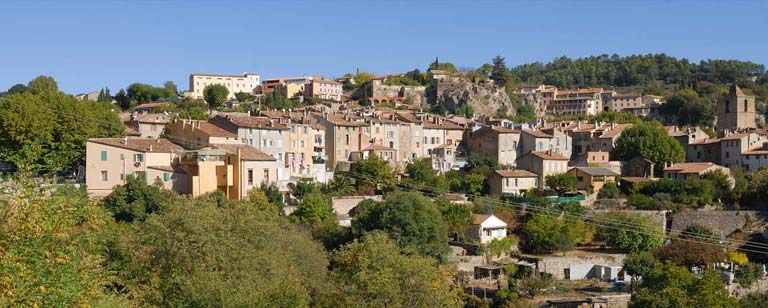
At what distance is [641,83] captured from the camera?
131 metres

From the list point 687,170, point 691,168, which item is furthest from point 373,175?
point 691,168

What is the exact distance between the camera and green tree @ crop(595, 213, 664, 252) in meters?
41.1

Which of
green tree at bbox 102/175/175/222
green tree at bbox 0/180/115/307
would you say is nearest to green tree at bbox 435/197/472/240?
green tree at bbox 102/175/175/222

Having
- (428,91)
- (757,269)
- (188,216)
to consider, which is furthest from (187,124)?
(428,91)

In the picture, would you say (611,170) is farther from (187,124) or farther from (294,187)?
(187,124)

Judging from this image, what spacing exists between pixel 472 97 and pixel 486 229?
4683 centimetres

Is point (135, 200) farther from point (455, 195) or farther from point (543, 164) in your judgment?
point (543, 164)

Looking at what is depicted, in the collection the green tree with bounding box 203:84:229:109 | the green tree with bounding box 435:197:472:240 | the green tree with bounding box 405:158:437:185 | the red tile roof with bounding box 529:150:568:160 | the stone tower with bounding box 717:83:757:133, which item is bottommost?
the green tree with bounding box 435:197:472:240

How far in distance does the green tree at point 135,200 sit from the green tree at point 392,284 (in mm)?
11688

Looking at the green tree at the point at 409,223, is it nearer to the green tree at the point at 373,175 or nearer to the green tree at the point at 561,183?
the green tree at the point at 373,175

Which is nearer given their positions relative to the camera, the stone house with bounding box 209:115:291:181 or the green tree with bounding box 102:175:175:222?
the green tree with bounding box 102:175:175:222

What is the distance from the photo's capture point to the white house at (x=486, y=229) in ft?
134

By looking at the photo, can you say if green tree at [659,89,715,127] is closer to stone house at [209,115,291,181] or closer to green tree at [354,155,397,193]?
green tree at [354,155,397,193]

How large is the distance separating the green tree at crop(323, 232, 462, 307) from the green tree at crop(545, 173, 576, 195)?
21833 millimetres
